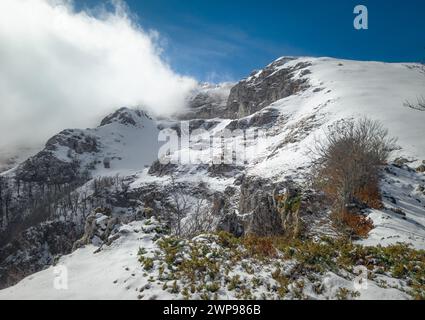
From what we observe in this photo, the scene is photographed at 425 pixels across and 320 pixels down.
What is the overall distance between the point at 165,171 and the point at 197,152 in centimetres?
1631


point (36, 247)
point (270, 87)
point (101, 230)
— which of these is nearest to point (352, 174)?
point (101, 230)

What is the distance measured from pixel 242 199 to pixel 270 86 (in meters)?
115

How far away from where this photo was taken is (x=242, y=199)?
235 ft

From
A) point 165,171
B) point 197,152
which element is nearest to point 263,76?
point 197,152

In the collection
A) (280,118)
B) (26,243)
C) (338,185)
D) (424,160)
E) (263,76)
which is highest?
(263,76)

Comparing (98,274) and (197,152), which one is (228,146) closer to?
(197,152)

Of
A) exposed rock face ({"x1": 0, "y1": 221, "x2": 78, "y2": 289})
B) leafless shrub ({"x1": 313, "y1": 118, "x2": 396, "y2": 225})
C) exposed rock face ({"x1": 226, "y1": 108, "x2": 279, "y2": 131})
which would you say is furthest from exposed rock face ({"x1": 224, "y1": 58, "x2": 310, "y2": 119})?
leafless shrub ({"x1": 313, "y1": 118, "x2": 396, "y2": 225})

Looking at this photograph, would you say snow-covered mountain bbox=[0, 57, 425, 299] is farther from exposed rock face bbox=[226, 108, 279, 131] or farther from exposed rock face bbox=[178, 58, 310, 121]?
exposed rock face bbox=[178, 58, 310, 121]

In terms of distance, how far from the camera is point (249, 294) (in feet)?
42.3

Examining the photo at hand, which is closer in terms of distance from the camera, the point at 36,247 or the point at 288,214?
the point at 288,214

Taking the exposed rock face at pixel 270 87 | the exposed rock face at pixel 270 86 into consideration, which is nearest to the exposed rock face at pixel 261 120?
the exposed rock face at pixel 270 87

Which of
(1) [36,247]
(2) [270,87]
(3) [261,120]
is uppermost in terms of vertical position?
(2) [270,87]

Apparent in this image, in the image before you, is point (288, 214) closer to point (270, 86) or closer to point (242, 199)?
point (242, 199)

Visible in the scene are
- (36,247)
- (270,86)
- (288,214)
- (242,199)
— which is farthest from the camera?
(270,86)
